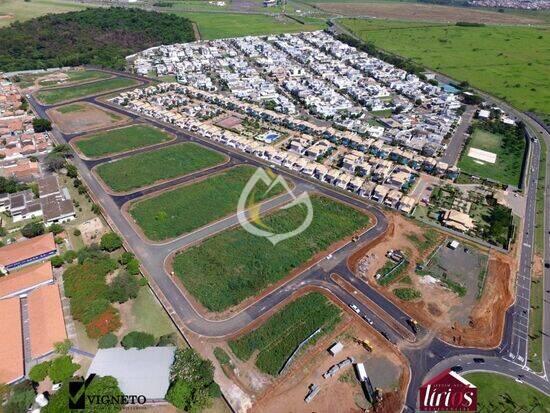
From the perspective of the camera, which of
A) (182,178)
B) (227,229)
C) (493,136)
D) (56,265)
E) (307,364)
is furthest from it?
(493,136)

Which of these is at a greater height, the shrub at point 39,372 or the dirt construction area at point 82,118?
the shrub at point 39,372

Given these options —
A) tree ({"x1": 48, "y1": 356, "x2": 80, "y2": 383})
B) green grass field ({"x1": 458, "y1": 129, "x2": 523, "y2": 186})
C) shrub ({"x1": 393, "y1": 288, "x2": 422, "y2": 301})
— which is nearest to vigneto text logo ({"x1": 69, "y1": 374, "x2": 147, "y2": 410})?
tree ({"x1": 48, "y1": 356, "x2": 80, "y2": 383})

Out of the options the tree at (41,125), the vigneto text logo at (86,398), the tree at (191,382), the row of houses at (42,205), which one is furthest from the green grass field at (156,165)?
the tree at (191,382)

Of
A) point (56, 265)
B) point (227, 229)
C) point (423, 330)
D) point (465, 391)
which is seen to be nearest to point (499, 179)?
point (423, 330)

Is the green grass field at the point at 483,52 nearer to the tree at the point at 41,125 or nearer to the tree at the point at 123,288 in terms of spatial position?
the tree at the point at 123,288

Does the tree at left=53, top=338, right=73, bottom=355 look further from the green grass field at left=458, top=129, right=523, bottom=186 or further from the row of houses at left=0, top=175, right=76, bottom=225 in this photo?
the green grass field at left=458, top=129, right=523, bottom=186

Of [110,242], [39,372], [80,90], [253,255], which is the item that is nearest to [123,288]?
[110,242]

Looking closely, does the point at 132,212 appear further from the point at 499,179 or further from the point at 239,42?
the point at 239,42
